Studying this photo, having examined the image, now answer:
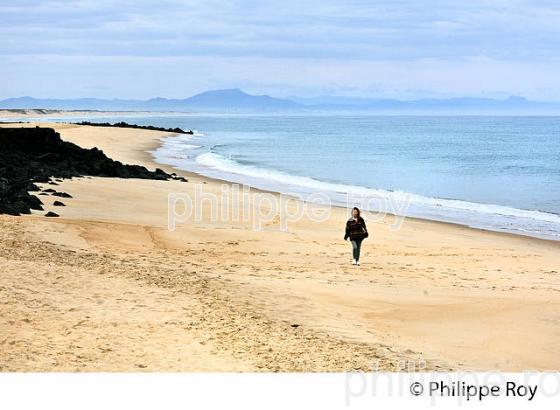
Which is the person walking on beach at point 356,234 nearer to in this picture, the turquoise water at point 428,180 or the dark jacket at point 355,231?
the dark jacket at point 355,231

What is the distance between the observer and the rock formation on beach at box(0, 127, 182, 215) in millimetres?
22375

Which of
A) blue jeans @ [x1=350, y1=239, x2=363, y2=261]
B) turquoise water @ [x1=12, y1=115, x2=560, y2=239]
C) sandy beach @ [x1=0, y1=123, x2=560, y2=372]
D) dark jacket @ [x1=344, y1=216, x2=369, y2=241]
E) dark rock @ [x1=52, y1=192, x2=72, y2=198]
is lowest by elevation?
turquoise water @ [x1=12, y1=115, x2=560, y2=239]

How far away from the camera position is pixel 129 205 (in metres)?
20.2

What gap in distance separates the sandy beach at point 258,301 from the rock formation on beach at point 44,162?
5.56 metres

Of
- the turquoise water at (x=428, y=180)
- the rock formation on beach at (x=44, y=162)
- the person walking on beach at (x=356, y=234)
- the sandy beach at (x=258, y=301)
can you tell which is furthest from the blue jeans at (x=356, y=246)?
the rock formation on beach at (x=44, y=162)

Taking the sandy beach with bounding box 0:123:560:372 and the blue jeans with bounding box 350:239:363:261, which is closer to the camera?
the sandy beach with bounding box 0:123:560:372

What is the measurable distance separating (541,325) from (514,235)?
10241mm

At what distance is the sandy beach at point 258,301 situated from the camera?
8.29 m

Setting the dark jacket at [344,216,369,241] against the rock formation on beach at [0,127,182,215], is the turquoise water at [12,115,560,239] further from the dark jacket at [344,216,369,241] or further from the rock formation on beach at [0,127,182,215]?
the dark jacket at [344,216,369,241]

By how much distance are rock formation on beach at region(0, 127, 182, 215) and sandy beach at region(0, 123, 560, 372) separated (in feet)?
18.2

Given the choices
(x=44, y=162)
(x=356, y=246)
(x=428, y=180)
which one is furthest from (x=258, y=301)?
(x=428, y=180)

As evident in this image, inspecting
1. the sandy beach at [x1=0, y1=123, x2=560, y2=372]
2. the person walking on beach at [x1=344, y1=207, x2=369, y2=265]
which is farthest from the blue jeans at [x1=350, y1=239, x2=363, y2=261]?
the sandy beach at [x1=0, y1=123, x2=560, y2=372]

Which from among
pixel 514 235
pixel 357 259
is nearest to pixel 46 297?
pixel 357 259
